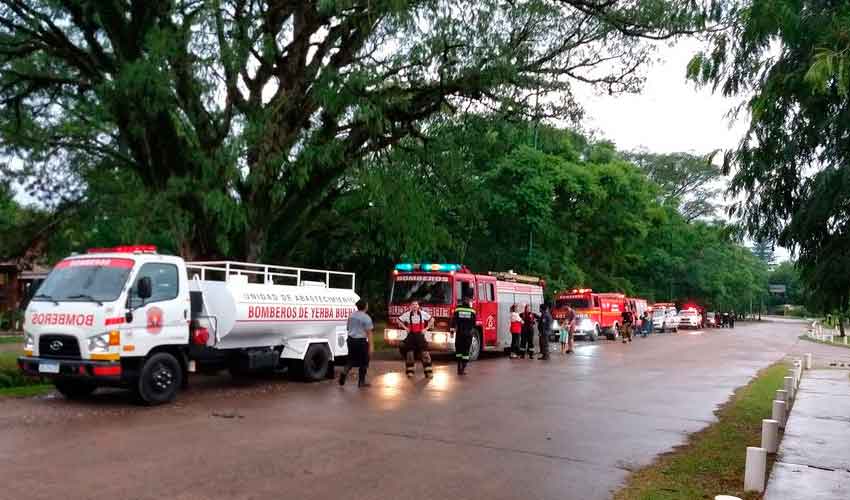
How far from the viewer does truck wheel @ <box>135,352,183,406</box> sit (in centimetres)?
1205

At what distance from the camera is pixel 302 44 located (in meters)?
18.6

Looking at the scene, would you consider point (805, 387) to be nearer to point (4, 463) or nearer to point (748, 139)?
point (748, 139)

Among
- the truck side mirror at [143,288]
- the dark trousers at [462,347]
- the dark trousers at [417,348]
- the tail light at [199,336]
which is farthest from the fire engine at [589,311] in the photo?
the truck side mirror at [143,288]

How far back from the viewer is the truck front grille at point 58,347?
1173 centimetres

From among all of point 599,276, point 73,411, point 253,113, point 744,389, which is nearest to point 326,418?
point 73,411

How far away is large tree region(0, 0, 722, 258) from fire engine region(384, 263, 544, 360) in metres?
4.06

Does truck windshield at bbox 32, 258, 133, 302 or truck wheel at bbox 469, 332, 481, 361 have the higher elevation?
truck windshield at bbox 32, 258, 133, 302

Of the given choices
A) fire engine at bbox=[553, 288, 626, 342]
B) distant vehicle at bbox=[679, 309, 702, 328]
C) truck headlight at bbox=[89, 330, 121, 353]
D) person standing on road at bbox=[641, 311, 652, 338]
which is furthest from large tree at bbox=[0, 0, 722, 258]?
distant vehicle at bbox=[679, 309, 702, 328]

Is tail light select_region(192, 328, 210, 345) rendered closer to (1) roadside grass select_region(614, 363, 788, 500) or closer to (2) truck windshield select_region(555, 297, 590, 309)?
(1) roadside grass select_region(614, 363, 788, 500)

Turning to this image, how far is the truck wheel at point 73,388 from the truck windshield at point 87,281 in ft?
4.62

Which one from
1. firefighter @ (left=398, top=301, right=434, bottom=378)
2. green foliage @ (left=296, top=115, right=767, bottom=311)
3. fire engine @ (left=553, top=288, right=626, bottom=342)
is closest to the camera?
firefighter @ (left=398, top=301, right=434, bottom=378)

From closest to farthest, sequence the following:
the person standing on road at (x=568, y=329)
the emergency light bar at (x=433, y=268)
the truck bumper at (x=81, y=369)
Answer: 1. the truck bumper at (x=81, y=369)
2. the emergency light bar at (x=433, y=268)
3. the person standing on road at (x=568, y=329)

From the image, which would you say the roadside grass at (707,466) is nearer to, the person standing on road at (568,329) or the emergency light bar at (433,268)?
the emergency light bar at (433,268)

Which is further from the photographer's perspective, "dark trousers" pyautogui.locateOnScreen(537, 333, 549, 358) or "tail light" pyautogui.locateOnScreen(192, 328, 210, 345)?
"dark trousers" pyautogui.locateOnScreen(537, 333, 549, 358)
